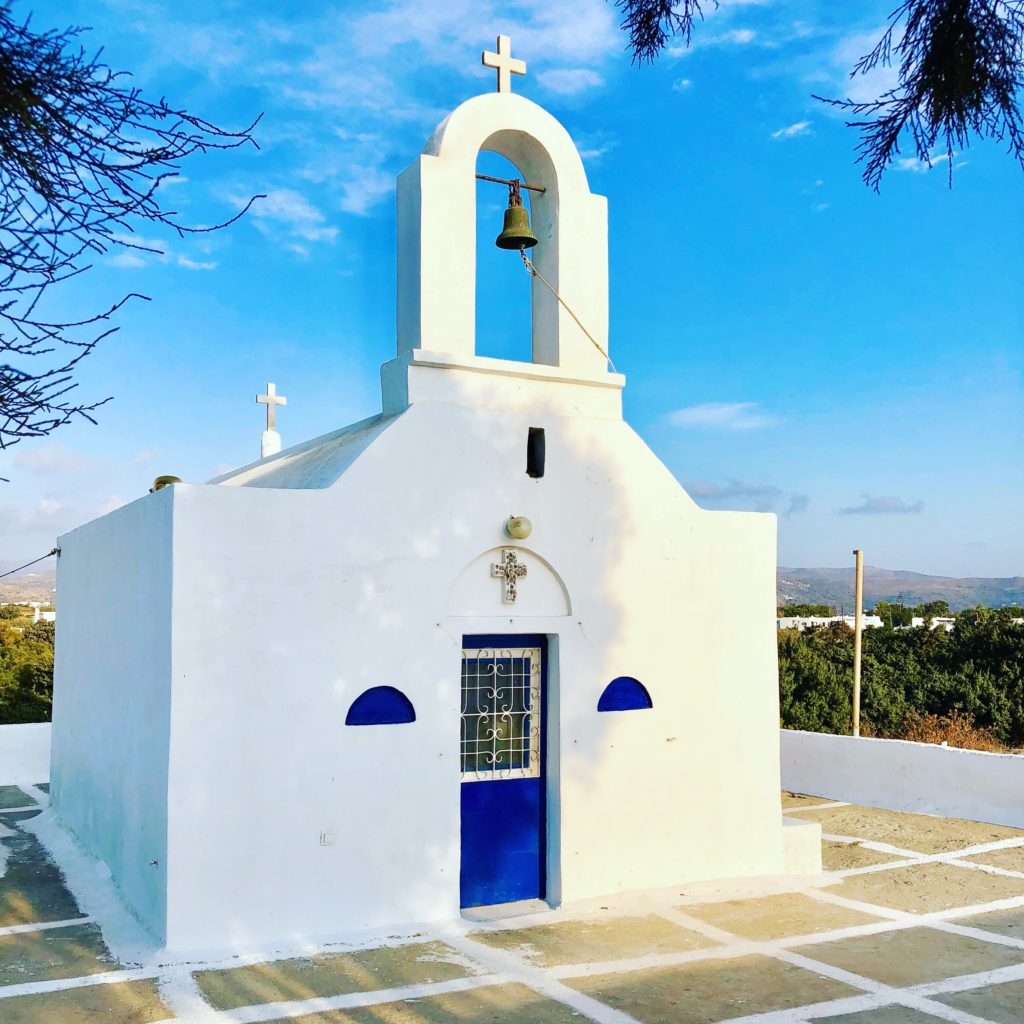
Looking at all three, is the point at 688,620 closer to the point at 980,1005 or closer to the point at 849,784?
the point at 980,1005

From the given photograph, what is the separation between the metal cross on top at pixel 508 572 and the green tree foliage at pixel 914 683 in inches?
666

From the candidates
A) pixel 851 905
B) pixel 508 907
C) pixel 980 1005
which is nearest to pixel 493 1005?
pixel 508 907

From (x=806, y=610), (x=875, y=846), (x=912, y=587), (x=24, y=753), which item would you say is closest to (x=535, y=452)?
(x=875, y=846)

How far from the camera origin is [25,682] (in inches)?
1058

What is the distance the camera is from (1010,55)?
539cm

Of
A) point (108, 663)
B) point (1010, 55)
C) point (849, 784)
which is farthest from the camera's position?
point (849, 784)

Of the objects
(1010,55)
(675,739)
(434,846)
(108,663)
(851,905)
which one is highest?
(1010,55)

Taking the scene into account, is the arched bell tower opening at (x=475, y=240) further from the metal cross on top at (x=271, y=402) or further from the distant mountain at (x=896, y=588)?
the distant mountain at (x=896, y=588)

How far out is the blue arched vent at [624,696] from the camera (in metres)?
8.84

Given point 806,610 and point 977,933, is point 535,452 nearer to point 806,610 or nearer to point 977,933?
point 977,933

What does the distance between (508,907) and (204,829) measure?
100 inches

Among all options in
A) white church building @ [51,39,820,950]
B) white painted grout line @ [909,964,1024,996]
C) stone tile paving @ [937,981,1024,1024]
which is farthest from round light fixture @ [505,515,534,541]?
stone tile paving @ [937,981,1024,1024]

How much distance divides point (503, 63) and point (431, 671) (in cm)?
513

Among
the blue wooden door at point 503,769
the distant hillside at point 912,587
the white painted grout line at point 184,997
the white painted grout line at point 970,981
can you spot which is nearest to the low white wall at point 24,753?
the blue wooden door at point 503,769
